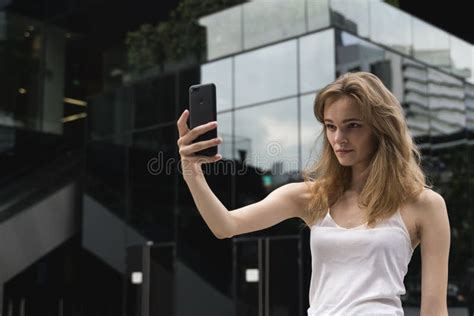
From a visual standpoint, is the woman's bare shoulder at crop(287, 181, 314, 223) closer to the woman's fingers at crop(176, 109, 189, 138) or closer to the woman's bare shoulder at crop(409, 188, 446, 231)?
the woman's bare shoulder at crop(409, 188, 446, 231)

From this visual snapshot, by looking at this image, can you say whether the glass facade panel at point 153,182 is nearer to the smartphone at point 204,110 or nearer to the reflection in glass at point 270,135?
the reflection in glass at point 270,135

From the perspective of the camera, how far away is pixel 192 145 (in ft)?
6.81

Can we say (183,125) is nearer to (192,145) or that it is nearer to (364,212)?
(192,145)

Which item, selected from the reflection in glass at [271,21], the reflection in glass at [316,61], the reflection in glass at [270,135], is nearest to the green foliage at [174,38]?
the reflection in glass at [271,21]

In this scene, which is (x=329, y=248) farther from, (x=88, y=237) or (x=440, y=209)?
(x=88, y=237)

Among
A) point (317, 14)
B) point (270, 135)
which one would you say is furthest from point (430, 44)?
point (270, 135)

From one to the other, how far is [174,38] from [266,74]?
12.1ft

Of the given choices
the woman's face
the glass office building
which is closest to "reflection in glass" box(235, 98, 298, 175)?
the glass office building

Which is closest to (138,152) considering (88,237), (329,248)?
(88,237)

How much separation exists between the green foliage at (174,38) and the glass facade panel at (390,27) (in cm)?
338

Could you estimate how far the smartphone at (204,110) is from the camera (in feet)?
6.89

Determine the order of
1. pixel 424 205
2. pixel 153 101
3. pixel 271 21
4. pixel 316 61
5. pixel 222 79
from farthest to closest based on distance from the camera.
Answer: pixel 153 101, pixel 222 79, pixel 271 21, pixel 316 61, pixel 424 205

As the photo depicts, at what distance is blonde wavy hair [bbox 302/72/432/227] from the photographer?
2195mm

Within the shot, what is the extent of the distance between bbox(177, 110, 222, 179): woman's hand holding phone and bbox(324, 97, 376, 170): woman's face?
391mm
